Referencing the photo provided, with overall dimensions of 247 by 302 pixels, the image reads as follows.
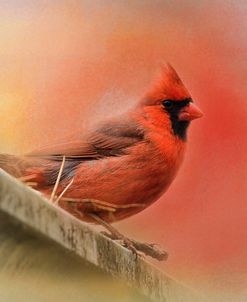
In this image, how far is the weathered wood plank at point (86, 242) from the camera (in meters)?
1.18

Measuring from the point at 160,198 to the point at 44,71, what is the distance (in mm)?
436

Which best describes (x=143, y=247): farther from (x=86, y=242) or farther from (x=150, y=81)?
(x=150, y=81)

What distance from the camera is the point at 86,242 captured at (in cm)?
139

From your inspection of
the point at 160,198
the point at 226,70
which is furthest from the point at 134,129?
the point at 226,70

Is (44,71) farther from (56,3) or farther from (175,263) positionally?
(175,263)

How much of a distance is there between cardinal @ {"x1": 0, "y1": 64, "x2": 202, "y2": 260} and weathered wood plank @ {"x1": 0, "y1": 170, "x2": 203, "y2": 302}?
85 millimetres

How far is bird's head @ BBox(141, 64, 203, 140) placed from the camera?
1.67 meters

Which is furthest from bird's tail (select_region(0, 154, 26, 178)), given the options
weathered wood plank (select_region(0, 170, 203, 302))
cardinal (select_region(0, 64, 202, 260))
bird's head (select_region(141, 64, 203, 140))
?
bird's head (select_region(141, 64, 203, 140))

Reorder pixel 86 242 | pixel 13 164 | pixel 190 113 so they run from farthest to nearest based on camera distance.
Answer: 1. pixel 190 113
2. pixel 13 164
3. pixel 86 242

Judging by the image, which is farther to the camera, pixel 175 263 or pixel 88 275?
pixel 175 263

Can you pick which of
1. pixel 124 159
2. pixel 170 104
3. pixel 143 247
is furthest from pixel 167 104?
pixel 143 247

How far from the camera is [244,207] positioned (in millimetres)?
1662

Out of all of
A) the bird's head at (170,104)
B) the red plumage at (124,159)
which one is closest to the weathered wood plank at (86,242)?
the red plumage at (124,159)

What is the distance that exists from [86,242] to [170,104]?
462 millimetres
